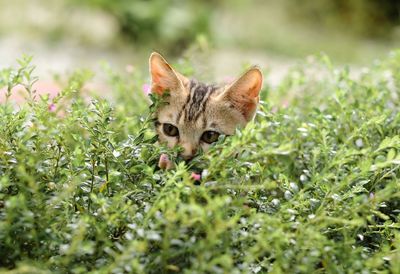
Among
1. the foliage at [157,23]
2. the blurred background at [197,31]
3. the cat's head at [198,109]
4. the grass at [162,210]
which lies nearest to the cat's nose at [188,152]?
the cat's head at [198,109]

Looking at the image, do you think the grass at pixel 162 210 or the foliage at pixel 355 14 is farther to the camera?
the foliage at pixel 355 14

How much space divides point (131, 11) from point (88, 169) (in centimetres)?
598

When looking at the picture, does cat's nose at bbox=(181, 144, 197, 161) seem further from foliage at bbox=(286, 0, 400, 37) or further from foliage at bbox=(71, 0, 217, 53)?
foliage at bbox=(286, 0, 400, 37)

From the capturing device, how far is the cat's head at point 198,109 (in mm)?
2482

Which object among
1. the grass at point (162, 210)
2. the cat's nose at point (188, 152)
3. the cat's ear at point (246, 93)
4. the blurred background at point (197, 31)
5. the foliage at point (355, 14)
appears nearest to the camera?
the grass at point (162, 210)

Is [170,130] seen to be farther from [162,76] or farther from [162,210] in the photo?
[162,210]

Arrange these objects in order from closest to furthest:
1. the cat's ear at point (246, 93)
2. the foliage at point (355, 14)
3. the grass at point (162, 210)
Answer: the grass at point (162, 210)
the cat's ear at point (246, 93)
the foliage at point (355, 14)

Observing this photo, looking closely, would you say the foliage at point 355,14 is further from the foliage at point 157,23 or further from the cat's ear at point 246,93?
the cat's ear at point 246,93

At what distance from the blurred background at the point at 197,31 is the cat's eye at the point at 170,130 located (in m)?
4.09

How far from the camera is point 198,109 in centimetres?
255

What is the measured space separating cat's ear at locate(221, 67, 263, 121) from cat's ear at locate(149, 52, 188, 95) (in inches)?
→ 7.6

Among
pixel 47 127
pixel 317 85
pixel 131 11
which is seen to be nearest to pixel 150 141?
pixel 47 127

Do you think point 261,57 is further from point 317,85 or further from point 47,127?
point 47,127

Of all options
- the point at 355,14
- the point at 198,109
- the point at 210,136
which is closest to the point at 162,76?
the point at 198,109
